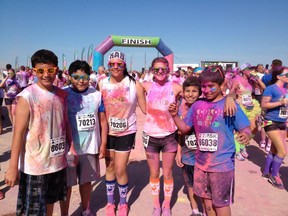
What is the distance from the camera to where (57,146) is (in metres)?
2.29

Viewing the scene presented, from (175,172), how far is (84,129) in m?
2.57

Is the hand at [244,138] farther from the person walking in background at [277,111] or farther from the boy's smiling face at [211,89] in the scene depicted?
the person walking in background at [277,111]

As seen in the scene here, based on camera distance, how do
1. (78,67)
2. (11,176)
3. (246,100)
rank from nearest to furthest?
(11,176) < (78,67) < (246,100)

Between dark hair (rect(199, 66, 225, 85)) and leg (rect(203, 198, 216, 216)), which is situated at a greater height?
dark hair (rect(199, 66, 225, 85))

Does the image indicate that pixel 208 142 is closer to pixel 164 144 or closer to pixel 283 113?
pixel 164 144

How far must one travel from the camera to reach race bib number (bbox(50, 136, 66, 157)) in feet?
7.35

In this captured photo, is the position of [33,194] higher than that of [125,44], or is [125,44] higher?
[125,44]

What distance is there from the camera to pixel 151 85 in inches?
123

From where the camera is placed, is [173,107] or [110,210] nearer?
[173,107]

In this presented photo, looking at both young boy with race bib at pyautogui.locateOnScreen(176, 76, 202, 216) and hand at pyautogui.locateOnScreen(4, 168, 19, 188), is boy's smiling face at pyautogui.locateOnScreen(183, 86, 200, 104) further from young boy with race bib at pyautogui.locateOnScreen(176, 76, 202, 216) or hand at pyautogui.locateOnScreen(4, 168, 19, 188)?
hand at pyautogui.locateOnScreen(4, 168, 19, 188)

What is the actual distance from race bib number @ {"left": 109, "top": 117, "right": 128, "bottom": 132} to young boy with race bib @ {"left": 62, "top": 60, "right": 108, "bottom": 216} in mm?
90

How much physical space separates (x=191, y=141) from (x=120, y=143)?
0.89 m

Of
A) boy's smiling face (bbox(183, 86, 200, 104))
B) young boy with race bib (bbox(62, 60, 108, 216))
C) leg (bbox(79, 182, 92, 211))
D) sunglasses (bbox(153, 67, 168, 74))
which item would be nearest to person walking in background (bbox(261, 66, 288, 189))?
boy's smiling face (bbox(183, 86, 200, 104))

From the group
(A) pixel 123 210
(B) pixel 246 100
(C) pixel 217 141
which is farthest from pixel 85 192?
(B) pixel 246 100
